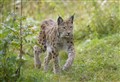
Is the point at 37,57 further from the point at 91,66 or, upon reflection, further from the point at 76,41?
the point at 76,41

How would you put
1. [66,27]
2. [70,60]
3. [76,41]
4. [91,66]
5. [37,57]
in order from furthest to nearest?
[76,41] < [37,57] < [91,66] < [70,60] < [66,27]

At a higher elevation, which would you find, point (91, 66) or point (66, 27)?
point (66, 27)

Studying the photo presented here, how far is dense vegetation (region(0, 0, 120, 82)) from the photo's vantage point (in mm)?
6566

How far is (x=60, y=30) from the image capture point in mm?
8000

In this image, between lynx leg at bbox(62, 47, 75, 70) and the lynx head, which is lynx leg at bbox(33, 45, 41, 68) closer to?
lynx leg at bbox(62, 47, 75, 70)

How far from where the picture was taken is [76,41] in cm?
1148

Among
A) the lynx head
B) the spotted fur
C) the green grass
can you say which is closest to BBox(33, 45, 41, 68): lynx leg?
the green grass

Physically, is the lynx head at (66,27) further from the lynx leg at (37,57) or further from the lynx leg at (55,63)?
the lynx leg at (37,57)

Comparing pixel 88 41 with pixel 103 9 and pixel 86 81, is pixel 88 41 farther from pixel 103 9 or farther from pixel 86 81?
pixel 86 81

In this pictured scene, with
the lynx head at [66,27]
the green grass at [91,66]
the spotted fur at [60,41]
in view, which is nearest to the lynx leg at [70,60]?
the spotted fur at [60,41]

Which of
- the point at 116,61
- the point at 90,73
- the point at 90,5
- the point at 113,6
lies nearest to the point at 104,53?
the point at 116,61

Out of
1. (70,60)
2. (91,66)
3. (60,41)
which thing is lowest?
(91,66)

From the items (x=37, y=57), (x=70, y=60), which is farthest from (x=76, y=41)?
(x=70, y=60)

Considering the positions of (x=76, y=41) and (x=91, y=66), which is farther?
(x=76, y=41)
